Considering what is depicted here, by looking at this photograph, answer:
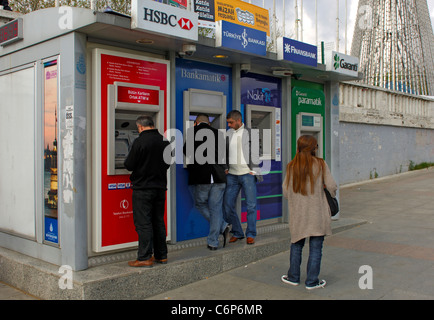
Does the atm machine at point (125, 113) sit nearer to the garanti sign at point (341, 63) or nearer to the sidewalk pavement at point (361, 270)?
the sidewalk pavement at point (361, 270)

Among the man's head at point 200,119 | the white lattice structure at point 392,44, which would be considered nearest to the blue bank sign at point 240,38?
the man's head at point 200,119

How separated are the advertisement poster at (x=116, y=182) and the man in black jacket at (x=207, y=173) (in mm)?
726

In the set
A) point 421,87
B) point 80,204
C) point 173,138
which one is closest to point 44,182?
point 80,204

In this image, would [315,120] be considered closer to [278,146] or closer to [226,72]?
[278,146]

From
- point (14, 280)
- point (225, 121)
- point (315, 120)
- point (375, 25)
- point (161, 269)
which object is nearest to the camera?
point (161, 269)

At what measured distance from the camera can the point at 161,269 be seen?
4645 millimetres

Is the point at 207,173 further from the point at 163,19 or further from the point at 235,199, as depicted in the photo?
the point at 163,19

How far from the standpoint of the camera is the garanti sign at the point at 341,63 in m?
7.15

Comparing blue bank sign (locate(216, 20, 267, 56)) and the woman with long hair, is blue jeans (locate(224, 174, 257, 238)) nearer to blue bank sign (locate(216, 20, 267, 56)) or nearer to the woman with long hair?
the woman with long hair

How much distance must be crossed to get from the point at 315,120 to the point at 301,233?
3.79m

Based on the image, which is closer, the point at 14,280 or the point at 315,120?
the point at 14,280

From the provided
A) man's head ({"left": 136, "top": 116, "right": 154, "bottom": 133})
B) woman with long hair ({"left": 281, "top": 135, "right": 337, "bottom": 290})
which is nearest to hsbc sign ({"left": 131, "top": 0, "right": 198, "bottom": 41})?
man's head ({"left": 136, "top": 116, "right": 154, "bottom": 133})

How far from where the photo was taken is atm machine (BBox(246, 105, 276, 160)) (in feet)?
22.5

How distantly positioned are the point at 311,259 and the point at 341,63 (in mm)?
4017
